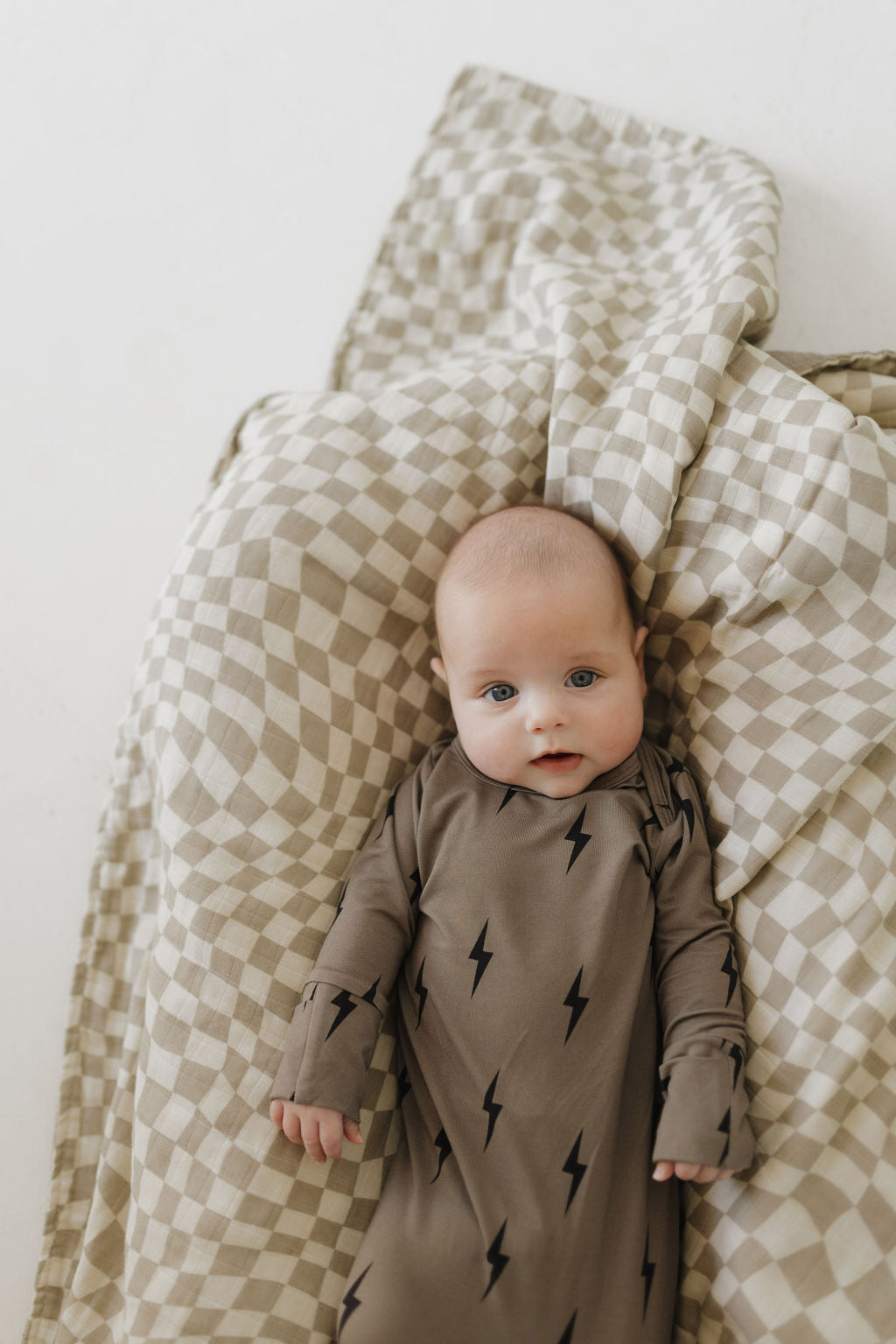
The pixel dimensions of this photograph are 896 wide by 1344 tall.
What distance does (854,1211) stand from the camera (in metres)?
0.99

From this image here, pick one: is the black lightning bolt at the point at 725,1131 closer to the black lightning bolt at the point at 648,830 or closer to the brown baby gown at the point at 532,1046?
the brown baby gown at the point at 532,1046

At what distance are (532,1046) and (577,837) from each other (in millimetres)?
230

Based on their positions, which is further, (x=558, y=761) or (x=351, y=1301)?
(x=558, y=761)

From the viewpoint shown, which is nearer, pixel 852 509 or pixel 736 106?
pixel 852 509

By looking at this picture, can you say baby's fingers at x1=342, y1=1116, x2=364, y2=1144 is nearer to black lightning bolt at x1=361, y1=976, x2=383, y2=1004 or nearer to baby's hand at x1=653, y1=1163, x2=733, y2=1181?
black lightning bolt at x1=361, y1=976, x2=383, y2=1004

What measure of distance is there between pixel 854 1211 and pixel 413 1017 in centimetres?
48

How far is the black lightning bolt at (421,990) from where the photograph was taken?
3.76 feet

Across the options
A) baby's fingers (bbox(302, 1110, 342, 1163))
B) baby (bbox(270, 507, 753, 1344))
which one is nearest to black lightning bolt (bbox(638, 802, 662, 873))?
baby (bbox(270, 507, 753, 1344))

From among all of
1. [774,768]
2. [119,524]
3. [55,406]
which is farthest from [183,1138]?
[55,406]

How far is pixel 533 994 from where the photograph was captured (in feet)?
3.61

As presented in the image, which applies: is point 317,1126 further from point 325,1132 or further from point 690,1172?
point 690,1172

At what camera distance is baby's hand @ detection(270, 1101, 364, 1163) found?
1.09m

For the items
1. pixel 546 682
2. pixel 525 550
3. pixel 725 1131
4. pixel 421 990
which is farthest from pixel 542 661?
pixel 725 1131

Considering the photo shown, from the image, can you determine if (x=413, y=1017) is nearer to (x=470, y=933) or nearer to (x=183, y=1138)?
(x=470, y=933)
